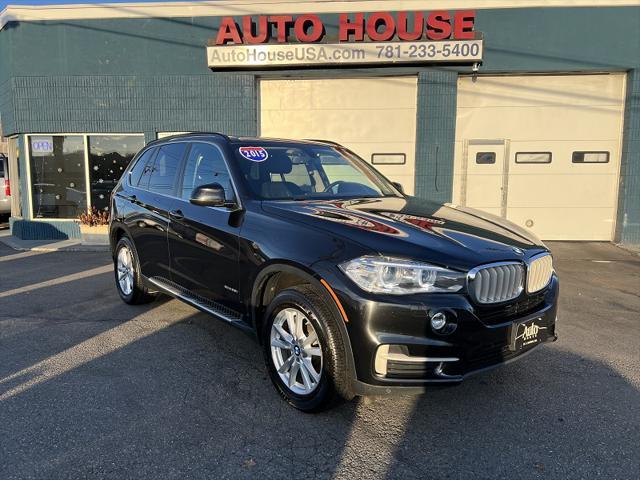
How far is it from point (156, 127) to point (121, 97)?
3.19 ft

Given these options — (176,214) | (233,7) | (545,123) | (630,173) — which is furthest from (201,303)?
(630,173)

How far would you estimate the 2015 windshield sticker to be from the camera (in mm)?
4004

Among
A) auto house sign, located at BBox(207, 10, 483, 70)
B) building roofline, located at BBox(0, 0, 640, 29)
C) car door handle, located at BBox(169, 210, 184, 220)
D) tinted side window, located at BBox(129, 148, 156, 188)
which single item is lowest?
car door handle, located at BBox(169, 210, 184, 220)

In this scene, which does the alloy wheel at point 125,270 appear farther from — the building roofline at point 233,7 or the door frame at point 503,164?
the door frame at point 503,164

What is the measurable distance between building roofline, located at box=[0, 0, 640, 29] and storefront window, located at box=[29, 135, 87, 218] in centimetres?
259

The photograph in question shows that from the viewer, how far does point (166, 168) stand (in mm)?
4836

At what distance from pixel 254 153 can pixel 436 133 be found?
23.9 ft

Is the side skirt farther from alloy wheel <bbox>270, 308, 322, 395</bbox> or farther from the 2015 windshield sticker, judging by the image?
the 2015 windshield sticker

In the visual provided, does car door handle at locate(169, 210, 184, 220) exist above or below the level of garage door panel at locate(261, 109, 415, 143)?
below

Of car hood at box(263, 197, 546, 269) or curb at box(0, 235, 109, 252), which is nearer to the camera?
car hood at box(263, 197, 546, 269)

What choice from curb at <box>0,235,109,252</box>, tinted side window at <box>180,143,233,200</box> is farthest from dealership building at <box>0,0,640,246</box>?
tinted side window at <box>180,143,233,200</box>

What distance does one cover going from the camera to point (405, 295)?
2709 mm

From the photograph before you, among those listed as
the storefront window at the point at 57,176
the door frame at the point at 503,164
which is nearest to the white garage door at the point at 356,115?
the door frame at the point at 503,164

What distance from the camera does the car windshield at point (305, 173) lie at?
388 centimetres
